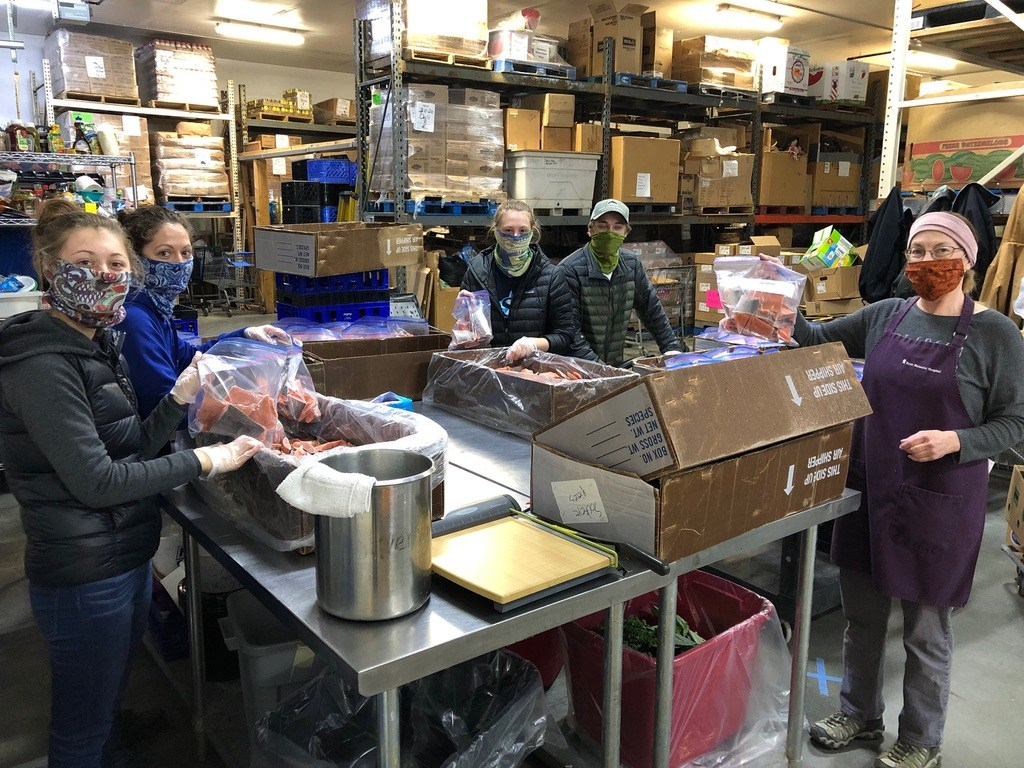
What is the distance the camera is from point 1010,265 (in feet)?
13.8

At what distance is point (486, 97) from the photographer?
5.41 meters

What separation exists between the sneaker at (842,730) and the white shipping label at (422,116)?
4.08 meters

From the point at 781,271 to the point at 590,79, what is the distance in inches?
175

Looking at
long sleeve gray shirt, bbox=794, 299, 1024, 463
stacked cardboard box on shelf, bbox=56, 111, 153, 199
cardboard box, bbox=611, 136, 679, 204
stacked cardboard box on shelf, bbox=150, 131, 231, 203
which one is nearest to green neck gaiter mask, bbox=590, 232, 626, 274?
long sleeve gray shirt, bbox=794, 299, 1024, 463

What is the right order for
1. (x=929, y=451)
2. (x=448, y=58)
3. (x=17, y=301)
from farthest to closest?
(x=448, y=58), (x=17, y=301), (x=929, y=451)

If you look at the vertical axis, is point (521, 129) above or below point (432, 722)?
above

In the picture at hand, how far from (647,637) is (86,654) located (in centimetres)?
133

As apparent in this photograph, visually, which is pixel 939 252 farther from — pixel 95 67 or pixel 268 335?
pixel 95 67

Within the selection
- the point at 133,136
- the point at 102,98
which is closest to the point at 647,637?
the point at 133,136

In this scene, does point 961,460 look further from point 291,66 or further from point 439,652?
point 291,66

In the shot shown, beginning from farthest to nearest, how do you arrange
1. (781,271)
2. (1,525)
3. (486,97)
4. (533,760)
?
(486,97), (1,525), (781,271), (533,760)

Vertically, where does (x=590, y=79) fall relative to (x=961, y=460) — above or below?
above

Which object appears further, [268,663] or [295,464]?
[268,663]

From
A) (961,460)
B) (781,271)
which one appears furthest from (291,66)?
(961,460)
